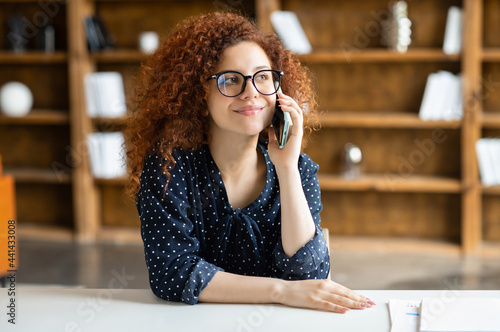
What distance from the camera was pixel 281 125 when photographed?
1517 mm

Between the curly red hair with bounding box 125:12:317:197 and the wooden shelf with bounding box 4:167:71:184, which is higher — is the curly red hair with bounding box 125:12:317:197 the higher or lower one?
the higher one

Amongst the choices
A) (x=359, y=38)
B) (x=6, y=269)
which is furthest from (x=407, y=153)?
(x=6, y=269)

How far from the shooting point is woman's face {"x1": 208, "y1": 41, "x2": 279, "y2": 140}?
1.51 metres

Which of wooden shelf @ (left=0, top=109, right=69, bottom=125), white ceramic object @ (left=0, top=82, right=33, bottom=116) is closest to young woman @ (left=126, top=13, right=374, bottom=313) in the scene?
wooden shelf @ (left=0, top=109, right=69, bottom=125)

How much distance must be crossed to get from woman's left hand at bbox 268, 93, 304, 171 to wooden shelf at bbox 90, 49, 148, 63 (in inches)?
107

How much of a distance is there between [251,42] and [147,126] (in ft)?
1.09

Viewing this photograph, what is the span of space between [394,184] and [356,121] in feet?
1.47

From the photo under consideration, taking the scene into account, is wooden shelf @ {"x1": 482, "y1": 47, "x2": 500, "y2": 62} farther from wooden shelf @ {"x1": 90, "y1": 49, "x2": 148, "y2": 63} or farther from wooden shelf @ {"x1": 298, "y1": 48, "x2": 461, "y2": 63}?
wooden shelf @ {"x1": 90, "y1": 49, "x2": 148, "y2": 63}

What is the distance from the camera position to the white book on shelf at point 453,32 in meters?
3.71

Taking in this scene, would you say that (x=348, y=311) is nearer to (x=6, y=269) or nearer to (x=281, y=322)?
(x=281, y=322)

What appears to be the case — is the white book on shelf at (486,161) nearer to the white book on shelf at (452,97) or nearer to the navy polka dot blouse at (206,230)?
the white book on shelf at (452,97)

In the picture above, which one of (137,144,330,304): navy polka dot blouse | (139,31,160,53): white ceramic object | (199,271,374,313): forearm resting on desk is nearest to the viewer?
(199,271,374,313): forearm resting on desk

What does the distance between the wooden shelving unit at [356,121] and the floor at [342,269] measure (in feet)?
0.54

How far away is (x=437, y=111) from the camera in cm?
380
